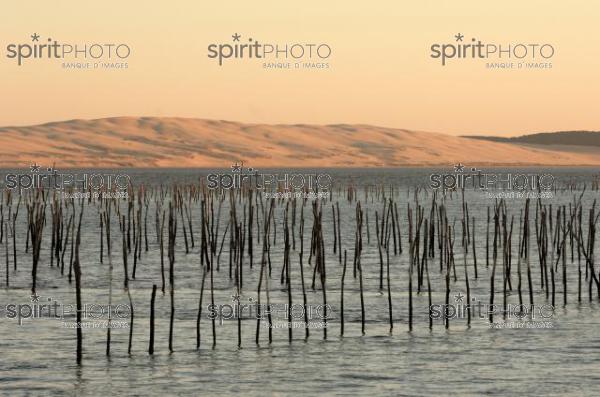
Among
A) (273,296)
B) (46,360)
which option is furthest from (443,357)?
(273,296)

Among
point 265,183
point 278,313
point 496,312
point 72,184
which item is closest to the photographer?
point 278,313

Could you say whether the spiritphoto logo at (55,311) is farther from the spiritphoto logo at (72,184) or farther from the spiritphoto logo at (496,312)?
the spiritphoto logo at (72,184)

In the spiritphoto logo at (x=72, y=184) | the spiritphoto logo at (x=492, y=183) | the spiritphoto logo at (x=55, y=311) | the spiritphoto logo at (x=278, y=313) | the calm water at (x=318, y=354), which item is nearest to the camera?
the calm water at (x=318, y=354)

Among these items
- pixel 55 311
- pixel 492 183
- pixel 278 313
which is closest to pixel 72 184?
pixel 55 311

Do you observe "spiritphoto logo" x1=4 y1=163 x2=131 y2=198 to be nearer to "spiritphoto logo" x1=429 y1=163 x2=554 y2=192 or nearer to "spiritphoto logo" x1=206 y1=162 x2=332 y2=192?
"spiritphoto logo" x1=206 y1=162 x2=332 y2=192

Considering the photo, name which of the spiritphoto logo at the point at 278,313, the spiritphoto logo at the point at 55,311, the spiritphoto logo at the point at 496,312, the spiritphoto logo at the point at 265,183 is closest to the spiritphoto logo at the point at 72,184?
the spiritphoto logo at the point at 265,183

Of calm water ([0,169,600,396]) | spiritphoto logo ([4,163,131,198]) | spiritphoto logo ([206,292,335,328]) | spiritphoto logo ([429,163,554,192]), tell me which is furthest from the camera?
spiritphoto logo ([429,163,554,192])

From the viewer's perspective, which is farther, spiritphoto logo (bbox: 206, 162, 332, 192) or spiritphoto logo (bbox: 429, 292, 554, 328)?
spiritphoto logo (bbox: 206, 162, 332, 192)

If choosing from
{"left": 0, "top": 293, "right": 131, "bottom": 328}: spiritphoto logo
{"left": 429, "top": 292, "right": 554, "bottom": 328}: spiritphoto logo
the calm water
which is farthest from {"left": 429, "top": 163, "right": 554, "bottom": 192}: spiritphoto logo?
{"left": 0, "top": 293, "right": 131, "bottom": 328}: spiritphoto logo

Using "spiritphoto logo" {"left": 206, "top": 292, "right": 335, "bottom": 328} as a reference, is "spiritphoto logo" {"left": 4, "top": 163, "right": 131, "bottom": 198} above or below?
above

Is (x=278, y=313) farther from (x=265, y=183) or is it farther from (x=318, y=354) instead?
(x=265, y=183)

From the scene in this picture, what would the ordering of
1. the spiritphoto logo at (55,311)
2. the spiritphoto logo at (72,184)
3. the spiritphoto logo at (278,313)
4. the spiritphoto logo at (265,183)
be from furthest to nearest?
the spiritphoto logo at (265,183)
the spiritphoto logo at (72,184)
the spiritphoto logo at (55,311)
the spiritphoto logo at (278,313)

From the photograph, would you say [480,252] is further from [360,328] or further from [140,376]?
[140,376]

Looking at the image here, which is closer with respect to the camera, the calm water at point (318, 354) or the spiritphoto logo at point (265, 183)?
the calm water at point (318, 354)
